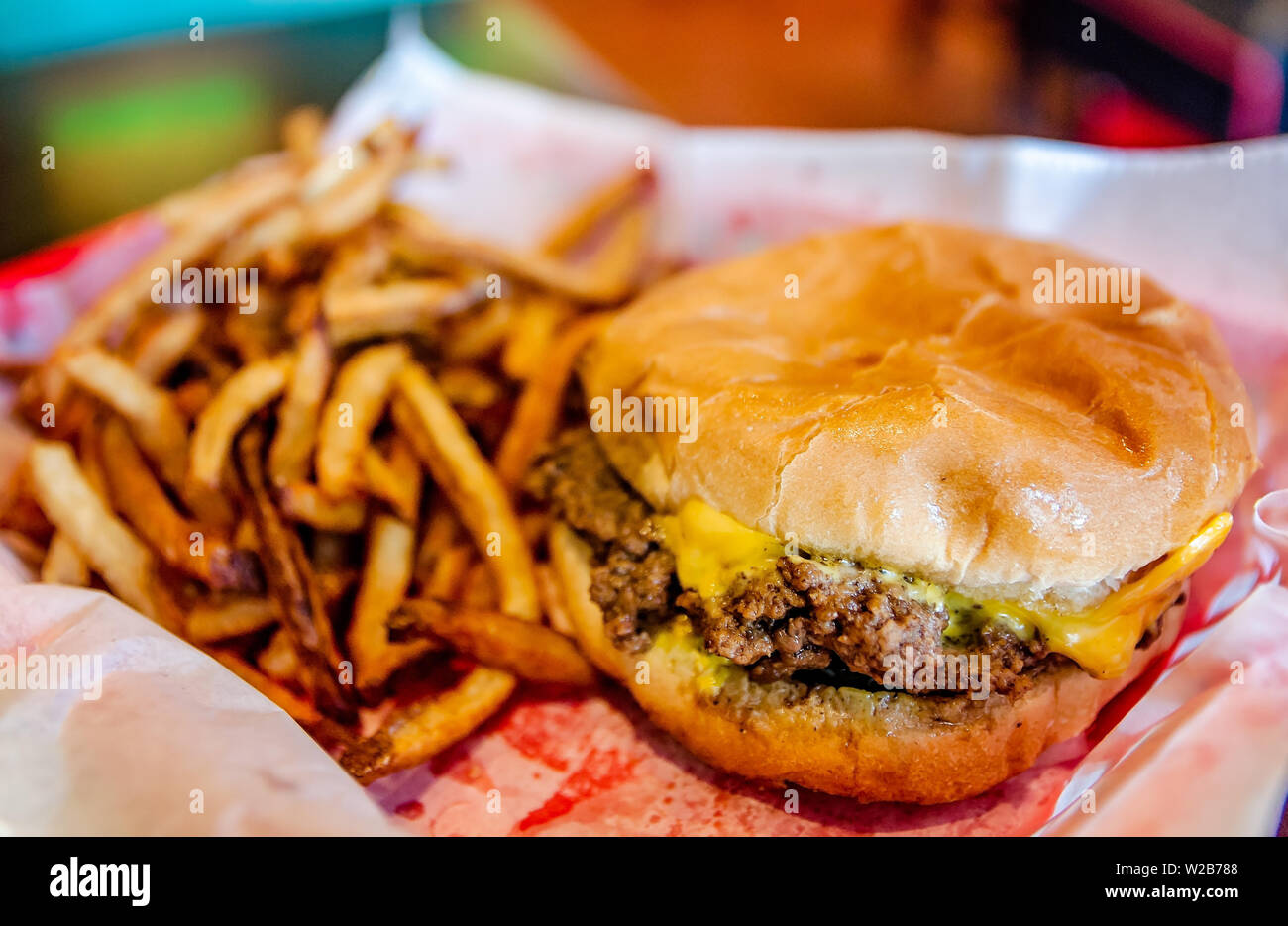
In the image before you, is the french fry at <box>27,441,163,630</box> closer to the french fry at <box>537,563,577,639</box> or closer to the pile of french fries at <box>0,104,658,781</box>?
the pile of french fries at <box>0,104,658,781</box>

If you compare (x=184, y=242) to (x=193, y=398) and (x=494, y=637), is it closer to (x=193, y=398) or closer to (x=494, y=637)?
(x=193, y=398)

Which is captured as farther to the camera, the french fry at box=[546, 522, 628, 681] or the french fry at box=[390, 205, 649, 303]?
the french fry at box=[390, 205, 649, 303]

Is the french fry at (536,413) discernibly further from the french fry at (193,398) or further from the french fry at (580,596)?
the french fry at (193,398)

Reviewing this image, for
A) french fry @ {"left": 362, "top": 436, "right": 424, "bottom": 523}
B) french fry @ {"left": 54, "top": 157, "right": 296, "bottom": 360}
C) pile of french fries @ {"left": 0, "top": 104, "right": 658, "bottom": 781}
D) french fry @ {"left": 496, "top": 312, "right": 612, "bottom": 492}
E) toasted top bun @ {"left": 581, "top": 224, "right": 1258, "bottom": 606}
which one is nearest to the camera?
toasted top bun @ {"left": 581, "top": 224, "right": 1258, "bottom": 606}

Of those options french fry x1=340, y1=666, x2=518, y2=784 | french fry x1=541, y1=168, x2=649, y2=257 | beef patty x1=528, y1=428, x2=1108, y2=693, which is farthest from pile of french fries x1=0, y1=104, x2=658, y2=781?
french fry x1=541, y1=168, x2=649, y2=257

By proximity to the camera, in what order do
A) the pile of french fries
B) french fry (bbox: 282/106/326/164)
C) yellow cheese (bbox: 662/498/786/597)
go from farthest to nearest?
french fry (bbox: 282/106/326/164)
the pile of french fries
yellow cheese (bbox: 662/498/786/597)

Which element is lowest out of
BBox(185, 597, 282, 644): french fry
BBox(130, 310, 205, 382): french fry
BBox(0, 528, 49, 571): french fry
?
BBox(185, 597, 282, 644): french fry

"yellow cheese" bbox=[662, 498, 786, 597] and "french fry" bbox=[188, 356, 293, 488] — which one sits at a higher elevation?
"french fry" bbox=[188, 356, 293, 488]

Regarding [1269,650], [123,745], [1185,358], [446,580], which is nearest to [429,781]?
[446,580]
